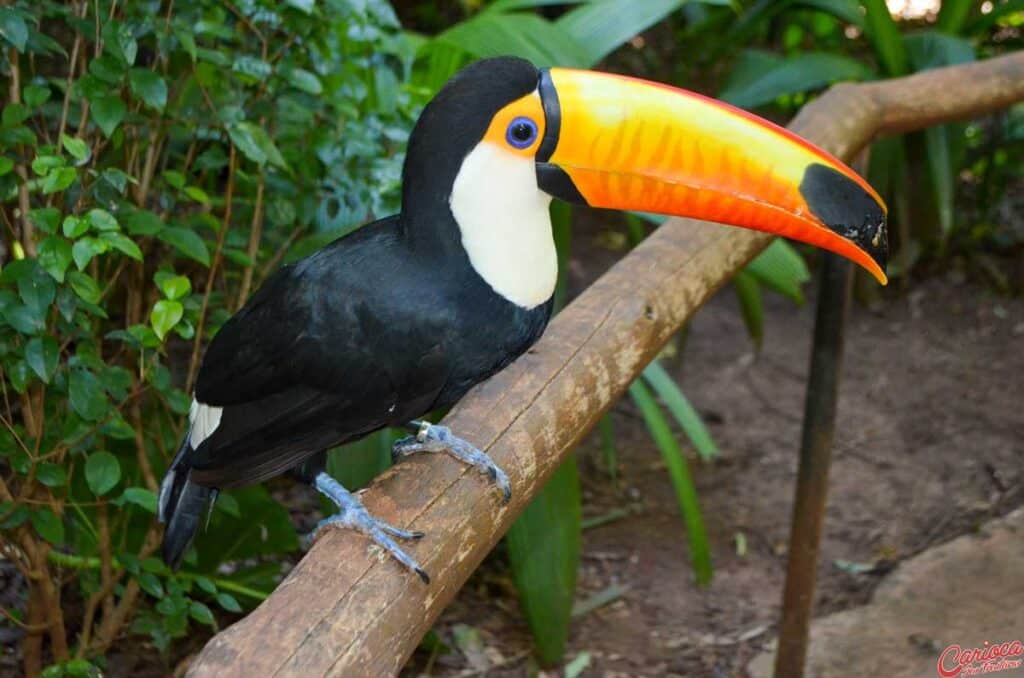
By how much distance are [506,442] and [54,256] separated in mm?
670

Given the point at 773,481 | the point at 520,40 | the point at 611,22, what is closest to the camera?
the point at 520,40

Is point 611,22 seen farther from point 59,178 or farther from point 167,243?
point 59,178

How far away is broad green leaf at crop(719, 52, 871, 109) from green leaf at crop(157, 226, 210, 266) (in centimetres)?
231

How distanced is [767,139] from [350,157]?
93 centimetres

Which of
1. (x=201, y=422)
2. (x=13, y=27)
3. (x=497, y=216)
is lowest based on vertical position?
(x=201, y=422)

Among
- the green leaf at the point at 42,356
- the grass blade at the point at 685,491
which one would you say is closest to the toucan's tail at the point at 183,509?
the green leaf at the point at 42,356

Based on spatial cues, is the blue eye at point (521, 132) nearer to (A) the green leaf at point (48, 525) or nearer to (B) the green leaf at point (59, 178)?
(B) the green leaf at point (59, 178)

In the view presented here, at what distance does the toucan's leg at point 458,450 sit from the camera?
1653 mm

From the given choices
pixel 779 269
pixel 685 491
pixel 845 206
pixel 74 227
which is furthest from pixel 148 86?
pixel 779 269

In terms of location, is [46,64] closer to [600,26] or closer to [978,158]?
[600,26]

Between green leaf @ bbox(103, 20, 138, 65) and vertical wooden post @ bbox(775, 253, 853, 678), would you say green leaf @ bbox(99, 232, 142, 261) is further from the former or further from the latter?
vertical wooden post @ bbox(775, 253, 853, 678)

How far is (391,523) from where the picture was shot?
4.99 ft

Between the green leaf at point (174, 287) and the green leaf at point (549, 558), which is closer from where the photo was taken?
the green leaf at point (174, 287)

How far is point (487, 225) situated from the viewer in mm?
1656
